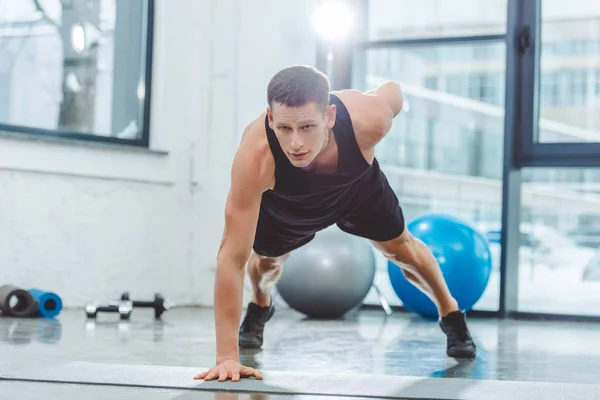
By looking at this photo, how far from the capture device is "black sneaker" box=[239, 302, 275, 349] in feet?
9.95

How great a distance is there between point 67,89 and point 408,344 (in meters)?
2.62

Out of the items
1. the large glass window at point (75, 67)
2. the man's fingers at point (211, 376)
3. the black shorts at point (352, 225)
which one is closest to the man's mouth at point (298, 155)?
the black shorts at point (352, 225)

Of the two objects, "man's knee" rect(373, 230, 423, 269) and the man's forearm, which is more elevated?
"man's knee" rect(373, 230, 423, 269)

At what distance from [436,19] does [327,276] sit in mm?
1835

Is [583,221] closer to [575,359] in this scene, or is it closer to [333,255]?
[333,255]

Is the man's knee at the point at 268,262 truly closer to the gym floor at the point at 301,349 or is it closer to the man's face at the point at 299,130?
the gym floor at the point at 301,349

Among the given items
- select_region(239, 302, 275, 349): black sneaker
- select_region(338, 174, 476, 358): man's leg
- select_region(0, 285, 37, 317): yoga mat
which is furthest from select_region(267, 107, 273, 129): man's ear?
select_region(0, 285, 37, 317): yoga mat

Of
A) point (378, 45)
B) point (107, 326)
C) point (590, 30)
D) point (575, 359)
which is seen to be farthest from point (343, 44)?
point (575, 359)

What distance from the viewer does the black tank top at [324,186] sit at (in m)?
2.32

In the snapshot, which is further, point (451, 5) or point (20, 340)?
point (451, 5)

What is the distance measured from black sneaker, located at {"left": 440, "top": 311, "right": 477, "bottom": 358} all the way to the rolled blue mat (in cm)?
205

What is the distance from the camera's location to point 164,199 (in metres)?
5.02

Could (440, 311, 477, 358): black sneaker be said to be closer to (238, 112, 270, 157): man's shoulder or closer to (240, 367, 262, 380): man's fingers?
(240, 367, 262, 380): man's fingers

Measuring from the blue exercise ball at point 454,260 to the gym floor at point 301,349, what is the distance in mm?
147
